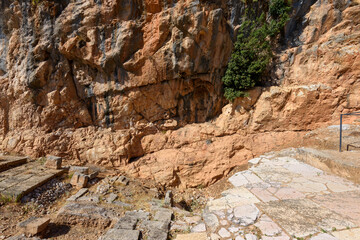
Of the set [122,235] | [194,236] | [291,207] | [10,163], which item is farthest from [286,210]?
[10,163]

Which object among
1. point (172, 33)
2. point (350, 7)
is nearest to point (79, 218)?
point (172, 33)

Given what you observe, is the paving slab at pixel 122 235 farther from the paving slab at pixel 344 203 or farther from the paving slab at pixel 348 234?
the paving slab at pixel 344 203

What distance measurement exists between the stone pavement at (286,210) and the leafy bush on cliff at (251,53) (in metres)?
4.73

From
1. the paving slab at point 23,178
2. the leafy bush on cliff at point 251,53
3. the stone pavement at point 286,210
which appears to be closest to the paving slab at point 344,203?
the stone pavement at point 286,210

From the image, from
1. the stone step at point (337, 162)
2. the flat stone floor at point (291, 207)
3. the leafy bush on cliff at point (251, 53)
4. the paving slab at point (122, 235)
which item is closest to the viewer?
the flat stone floor at point (291, 207)

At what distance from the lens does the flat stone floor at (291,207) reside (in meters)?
2.27

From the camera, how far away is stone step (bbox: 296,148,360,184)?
3.61 m

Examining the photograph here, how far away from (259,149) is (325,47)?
16.9ft

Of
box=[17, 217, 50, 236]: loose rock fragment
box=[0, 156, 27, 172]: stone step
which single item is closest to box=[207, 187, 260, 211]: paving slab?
box=[17, 217, 50, 236]: loose rock fragment

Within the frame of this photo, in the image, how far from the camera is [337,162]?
3.95 m

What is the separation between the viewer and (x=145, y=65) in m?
7.94

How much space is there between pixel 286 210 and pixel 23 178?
785 cm

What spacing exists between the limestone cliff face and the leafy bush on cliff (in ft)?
1.88

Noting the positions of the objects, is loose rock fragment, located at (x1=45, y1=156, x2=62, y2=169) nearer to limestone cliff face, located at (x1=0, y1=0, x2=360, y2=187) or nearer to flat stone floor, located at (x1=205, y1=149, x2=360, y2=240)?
limestone cliff face, located at (x1=0, y1=0, x2=360, y2=187)
